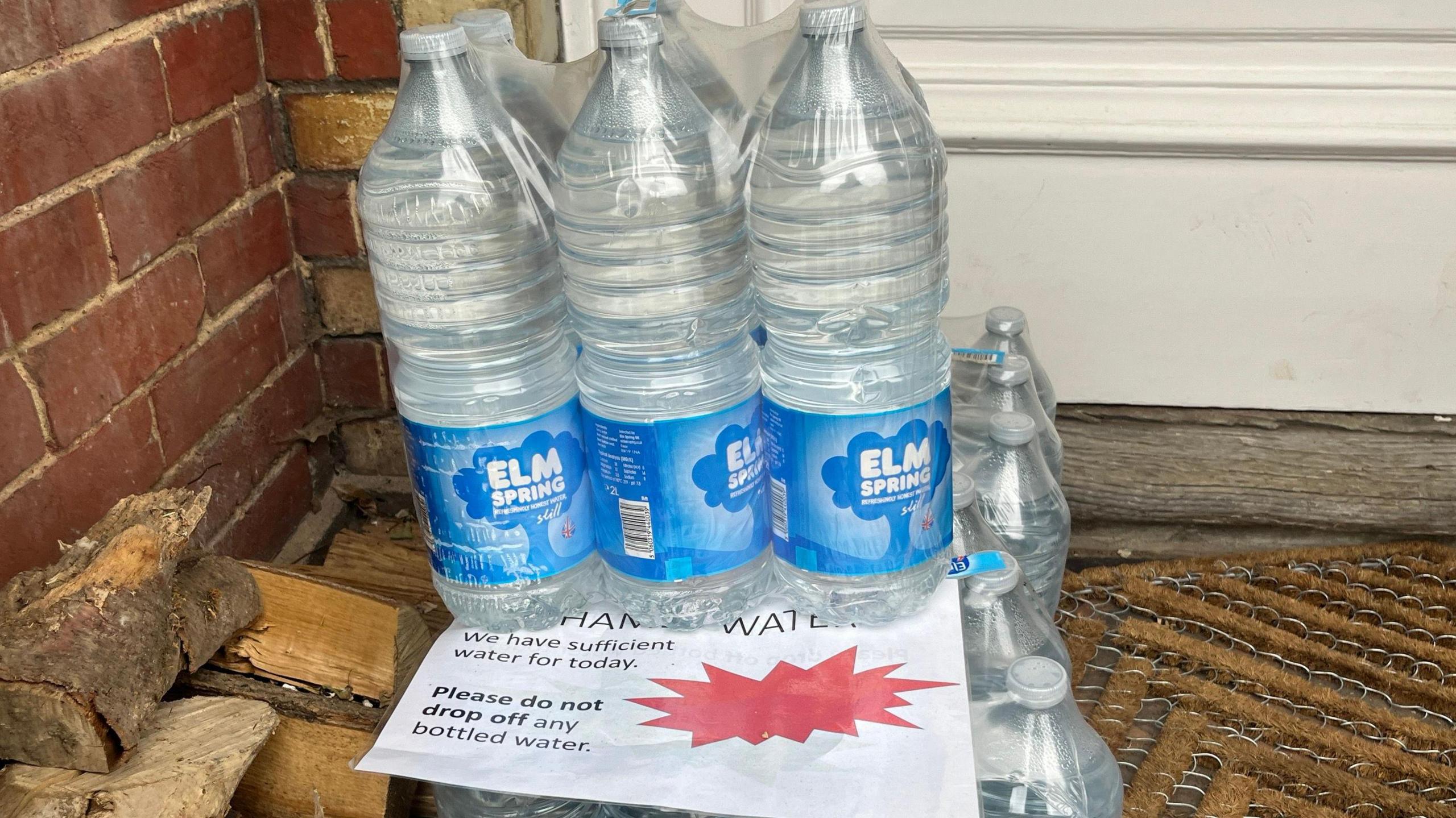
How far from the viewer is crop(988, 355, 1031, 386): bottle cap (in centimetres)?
149

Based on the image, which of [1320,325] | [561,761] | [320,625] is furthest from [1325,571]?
[320,625]

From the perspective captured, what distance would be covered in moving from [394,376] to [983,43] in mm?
1059

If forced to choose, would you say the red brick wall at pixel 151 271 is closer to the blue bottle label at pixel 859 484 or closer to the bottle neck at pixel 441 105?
the bottle neck at pixel 441 105

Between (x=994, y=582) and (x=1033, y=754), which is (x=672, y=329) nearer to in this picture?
(x=994, y=582)

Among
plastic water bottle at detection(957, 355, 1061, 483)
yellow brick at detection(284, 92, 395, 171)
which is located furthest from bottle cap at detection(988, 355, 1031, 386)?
yellow brick at detection(284, 92, 395, 171)

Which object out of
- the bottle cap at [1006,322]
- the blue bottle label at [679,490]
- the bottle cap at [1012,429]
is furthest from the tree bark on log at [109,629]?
the bottle cap at [1006,322]

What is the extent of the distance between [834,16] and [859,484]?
409 millimetres

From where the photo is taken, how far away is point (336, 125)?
1579 millimetres

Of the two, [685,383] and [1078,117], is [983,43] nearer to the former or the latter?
[1078,117]

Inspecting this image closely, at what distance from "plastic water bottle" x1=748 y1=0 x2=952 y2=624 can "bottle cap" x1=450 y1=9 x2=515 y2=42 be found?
1.07 ft

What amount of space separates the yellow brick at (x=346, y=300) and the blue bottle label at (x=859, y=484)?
0.86m

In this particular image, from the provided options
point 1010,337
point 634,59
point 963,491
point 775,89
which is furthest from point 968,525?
point 634,59

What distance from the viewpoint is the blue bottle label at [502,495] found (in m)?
1.04

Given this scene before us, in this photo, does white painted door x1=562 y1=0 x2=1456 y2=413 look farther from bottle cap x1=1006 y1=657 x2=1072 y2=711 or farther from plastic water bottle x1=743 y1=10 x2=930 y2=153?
bottle cap x1=1006 y1=657 x2=1072 y2=711
